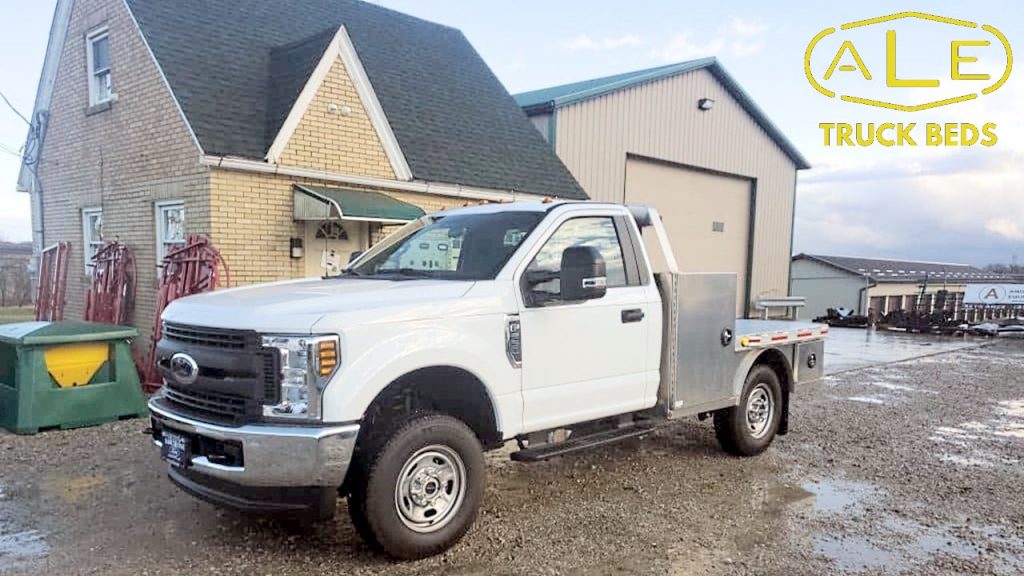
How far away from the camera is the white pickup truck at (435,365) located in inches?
148

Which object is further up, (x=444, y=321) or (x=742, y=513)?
(x=444, y=321)

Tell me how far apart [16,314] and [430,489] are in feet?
61.9

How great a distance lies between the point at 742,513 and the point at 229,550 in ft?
11.3

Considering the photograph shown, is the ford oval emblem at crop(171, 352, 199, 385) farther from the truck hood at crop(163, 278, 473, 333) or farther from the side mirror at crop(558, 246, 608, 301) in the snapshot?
the side mirror at crop(558, 246, 608, 301)

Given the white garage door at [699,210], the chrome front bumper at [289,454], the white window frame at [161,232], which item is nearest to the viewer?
the chrome front bumper at [289,454]

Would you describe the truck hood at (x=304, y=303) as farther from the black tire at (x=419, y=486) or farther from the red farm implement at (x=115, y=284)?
the red farm implement at (x=115, y=284)

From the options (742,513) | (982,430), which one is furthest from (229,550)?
(982,430)

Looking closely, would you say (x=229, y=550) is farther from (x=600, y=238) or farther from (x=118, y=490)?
(x=600, y=238)

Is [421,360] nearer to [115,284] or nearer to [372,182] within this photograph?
[372,182]

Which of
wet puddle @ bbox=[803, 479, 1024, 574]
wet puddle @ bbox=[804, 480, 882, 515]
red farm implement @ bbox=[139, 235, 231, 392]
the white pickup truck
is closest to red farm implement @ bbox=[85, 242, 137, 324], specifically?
red farm implement @ bbox=[139, 235, 231, 392]

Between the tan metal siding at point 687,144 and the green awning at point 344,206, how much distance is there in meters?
6.27

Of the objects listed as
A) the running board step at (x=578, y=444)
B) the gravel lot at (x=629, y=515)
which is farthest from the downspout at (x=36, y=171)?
the running board step at (x=578, y=444)

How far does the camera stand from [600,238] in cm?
535

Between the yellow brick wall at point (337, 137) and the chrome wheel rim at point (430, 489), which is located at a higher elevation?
the yellow brick wall at point (337, 137)
